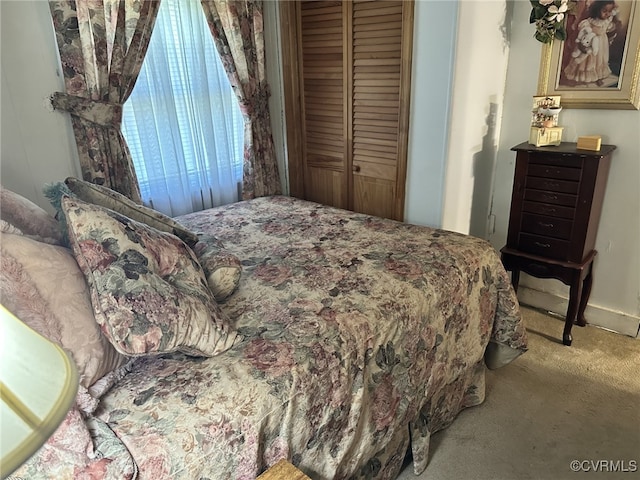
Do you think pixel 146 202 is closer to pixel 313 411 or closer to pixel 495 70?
pixel 313 411

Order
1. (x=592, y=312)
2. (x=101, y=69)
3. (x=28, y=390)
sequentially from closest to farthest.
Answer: (x=28, y=390)
(x=101, y=69)
(x=592, y=312)

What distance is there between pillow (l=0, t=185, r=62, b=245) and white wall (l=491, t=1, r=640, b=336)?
2.37 meters

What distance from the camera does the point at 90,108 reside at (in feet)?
6.79

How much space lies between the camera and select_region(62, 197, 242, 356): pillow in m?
1.05

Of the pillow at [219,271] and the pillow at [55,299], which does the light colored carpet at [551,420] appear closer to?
the pillow at [219,271]

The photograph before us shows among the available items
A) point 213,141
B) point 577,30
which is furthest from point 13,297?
point 577,30

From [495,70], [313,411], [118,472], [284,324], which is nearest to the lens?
[118,472]

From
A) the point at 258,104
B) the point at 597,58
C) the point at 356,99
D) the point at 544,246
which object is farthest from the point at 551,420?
the point at 258,104

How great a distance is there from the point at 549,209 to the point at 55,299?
2.21m

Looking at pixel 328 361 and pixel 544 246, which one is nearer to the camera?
pixel 328 361

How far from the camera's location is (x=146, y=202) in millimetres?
2439

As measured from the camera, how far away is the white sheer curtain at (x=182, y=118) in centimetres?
230

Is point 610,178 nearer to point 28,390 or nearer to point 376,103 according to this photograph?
point 376,103

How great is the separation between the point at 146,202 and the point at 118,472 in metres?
1.76
